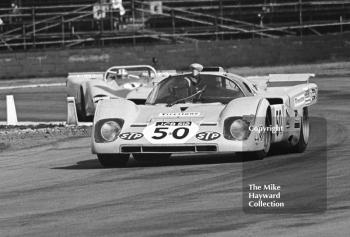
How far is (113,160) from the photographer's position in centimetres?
→ 1187

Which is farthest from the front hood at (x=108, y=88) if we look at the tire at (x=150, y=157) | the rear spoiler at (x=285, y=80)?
the tire at (x=150, y=157)

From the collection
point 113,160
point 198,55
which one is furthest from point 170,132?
point 198,55

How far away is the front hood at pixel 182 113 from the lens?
456 inches

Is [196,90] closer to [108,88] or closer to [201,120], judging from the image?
[201,120]

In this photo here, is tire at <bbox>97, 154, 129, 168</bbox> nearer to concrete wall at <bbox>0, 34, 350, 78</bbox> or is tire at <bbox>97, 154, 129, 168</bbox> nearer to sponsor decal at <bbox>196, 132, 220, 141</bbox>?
sponsor decal at <bbox>196, 132, 220, 141</bbox>

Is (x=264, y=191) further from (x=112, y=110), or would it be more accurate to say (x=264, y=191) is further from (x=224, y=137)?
(x=112, y=110)

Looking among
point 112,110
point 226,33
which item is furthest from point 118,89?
point 226,33

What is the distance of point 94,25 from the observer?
3953 cm

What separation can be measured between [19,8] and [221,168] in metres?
28.7

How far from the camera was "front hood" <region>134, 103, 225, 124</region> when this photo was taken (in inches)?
456

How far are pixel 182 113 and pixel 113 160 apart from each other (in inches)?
38.3

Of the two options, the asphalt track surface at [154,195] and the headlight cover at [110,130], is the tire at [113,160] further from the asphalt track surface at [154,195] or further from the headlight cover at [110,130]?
the headlight cover at [110,130]

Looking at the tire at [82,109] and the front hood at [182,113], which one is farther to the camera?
the tire at [82,109]

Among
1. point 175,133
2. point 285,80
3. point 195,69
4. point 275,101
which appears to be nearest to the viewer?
point 175,133
